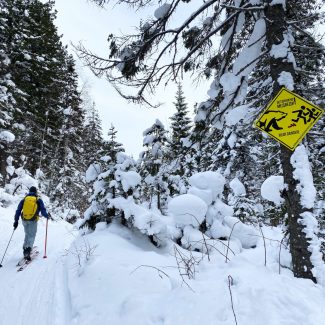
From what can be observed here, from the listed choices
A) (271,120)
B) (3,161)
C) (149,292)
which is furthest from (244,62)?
(3,161)

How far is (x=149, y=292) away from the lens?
474cm

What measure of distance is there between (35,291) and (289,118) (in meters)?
5.68

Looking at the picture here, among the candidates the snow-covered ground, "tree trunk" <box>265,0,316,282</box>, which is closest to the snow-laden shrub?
the snow-covered ground

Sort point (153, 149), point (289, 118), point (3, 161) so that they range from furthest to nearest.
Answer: point (3, 161), point (153, 149), point (289, 118)

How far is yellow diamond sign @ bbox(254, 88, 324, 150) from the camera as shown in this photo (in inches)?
175

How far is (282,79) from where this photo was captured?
4883 mm

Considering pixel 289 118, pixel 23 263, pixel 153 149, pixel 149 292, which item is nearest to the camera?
pixel 289 118

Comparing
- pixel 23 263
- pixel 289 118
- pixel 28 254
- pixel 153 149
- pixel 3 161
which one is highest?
pixel 3 161

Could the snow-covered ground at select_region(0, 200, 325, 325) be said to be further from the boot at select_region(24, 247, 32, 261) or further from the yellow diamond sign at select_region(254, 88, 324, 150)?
the yellow diamond sign at select_region(254, 88, 324, 150)

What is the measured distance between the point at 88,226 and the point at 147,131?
408 centimetres

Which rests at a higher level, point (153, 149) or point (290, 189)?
point (153, 149)

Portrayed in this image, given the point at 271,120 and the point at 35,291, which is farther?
the point at 35,291

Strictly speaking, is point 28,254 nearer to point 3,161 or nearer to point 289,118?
point 289,118

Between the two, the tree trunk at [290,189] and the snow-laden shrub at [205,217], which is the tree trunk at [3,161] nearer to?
the snow-laden shrub at [205,217]
